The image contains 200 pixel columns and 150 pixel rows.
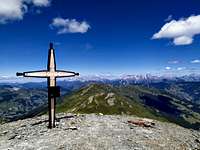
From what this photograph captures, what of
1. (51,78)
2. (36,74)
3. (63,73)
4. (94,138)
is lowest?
(94,138)

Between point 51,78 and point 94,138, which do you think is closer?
point 94,138

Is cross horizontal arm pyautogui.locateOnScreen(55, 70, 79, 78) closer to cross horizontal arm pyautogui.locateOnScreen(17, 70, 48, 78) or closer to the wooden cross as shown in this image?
the wooden cross

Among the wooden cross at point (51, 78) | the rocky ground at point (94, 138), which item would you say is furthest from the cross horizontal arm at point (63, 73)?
the rocky ground at point (94, 138)

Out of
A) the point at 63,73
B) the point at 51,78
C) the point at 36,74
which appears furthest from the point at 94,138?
the point at 36,74

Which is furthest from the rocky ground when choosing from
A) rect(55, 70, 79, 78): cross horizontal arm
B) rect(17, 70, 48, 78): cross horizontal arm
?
rect(17, 70, 48, 78): cross horizontal arm

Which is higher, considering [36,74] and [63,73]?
[63,73]

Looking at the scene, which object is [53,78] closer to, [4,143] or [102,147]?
[4,143]

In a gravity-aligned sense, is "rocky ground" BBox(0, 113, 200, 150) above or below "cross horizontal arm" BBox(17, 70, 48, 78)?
below

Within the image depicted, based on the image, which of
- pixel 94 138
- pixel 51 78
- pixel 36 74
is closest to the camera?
pixel 94 138

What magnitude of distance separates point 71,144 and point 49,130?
262 inches

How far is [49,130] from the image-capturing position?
32281 millimetres

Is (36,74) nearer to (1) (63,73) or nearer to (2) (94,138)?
(1) (63,73)

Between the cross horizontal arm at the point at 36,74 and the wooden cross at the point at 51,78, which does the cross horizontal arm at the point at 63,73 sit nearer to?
the wooden cross at the point at 51,78

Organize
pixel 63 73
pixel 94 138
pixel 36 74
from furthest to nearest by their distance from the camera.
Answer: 1. pixel 63 73
2. pixel 36 74
3. pixel 94 138
